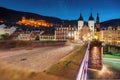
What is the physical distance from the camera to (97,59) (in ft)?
61.0

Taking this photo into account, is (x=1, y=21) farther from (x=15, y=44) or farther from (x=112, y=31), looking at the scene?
(x=112, y=31)

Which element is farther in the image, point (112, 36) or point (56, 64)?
point (112, 36)

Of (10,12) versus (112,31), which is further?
(112,31)

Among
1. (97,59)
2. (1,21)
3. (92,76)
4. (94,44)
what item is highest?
(1,21)

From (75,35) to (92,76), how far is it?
→ 33.6 m

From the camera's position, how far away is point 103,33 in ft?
188

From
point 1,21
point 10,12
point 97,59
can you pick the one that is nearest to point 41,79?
point 97,59

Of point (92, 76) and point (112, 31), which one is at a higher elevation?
point (112, 31)

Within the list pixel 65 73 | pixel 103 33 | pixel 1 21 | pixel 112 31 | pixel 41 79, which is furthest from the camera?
pixel 103 33

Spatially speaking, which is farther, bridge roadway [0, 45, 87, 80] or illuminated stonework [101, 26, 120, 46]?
illuminated stonework [101, 26, 120, 46]

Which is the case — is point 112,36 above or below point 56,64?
below

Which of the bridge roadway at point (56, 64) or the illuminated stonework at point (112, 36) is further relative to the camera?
the illuminated stonework at point (112, 36)

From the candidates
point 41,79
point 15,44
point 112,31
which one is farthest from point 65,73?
point 112,31

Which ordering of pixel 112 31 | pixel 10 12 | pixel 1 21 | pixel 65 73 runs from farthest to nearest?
pixel 112 31 → pixel 10 12 → pixel 1 21 → pixel 65 73
